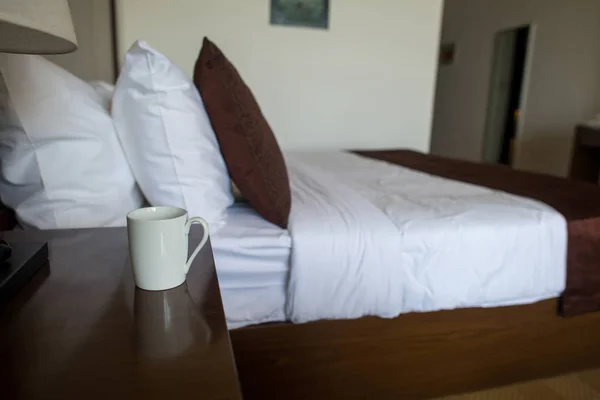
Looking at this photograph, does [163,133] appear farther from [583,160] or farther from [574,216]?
[583,160]

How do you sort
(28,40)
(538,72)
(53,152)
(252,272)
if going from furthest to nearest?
(538,72), (252,272), (53,152), (28,40)

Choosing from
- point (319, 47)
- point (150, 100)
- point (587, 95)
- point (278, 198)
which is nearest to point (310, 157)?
point (319, 47)

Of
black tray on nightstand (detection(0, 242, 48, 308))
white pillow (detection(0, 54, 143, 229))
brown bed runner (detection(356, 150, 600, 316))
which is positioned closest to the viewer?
black tray on nightstand (detection(0, 242, 48, 308))

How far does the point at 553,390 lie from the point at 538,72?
10.8 feet

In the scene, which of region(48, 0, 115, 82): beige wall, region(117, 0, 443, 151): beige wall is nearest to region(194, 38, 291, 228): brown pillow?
region(48, 0, 115, 82): beige wall

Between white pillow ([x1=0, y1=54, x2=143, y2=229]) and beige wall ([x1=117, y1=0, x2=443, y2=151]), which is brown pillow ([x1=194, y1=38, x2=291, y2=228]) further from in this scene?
beige wall ([x1=117, y1=0, x2=443, y2=151])

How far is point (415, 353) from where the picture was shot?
1178mm

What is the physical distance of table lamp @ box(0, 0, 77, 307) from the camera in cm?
44

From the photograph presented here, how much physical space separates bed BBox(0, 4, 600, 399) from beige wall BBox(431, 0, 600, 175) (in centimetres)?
254

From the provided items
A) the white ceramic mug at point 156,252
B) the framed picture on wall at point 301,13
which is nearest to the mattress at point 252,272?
the white ceramic mug at point 156,252

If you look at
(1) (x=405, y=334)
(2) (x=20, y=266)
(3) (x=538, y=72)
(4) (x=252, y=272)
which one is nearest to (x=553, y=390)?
(1) (x=405, y=334)

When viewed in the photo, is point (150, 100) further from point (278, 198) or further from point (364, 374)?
point (364, 374)

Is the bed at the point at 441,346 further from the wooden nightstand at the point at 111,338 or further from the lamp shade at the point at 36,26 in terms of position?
the lamp shade at the point at 36,26

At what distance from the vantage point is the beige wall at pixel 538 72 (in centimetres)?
344
